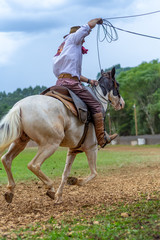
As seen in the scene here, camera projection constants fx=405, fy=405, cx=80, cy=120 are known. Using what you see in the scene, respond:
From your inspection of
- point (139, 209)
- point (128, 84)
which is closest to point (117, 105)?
point (139, 209)

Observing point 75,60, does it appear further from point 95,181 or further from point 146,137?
point 146,137

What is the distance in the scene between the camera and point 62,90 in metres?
7.77

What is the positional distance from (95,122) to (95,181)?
456 cm

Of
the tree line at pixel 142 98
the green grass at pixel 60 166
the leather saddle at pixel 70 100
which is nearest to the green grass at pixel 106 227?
the leather saddle at pixel 70 100

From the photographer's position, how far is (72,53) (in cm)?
795

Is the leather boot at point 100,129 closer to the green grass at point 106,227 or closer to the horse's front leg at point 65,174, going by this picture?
the horse's front leg at point 65,174

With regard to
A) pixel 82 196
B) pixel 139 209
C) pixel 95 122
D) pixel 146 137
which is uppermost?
pixel 95 122

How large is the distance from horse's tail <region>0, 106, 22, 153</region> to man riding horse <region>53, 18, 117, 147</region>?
1582 millimetres

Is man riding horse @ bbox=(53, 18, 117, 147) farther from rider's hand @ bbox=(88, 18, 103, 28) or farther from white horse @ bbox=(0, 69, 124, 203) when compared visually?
white horse @ bbox=(0, 69, 124, 203)

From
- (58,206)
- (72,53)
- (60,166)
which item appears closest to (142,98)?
(60,166)

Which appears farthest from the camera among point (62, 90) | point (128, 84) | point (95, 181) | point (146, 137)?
point (128, 84)

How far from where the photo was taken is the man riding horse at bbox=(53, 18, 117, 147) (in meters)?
7.97

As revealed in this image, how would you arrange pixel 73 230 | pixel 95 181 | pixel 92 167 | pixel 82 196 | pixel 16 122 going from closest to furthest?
pixel 73 230
pixel 16 122
pixel 92 167
pixel 82 196
pixel 95 181

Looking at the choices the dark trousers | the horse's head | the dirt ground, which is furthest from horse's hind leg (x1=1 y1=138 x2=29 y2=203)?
the horse's head
